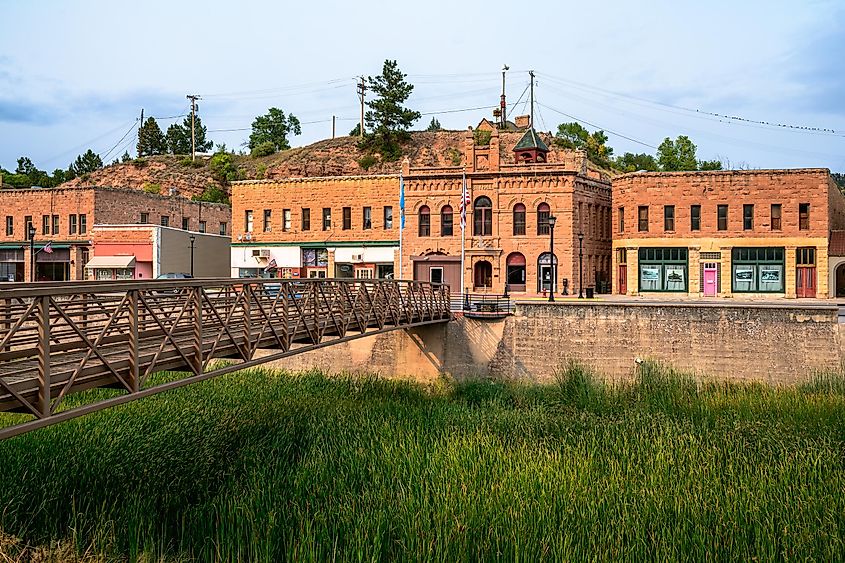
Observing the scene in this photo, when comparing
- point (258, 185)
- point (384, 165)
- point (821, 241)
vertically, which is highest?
point (384, 165)

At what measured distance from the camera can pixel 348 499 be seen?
14758 mm

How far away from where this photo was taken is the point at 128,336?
13.3 metres

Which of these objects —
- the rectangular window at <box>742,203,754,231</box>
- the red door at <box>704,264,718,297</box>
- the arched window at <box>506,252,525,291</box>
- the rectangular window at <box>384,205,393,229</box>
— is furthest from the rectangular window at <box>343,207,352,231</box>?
the rectangular window at <box>742,203,754,231</box>

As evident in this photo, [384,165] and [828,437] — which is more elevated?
[384,165]

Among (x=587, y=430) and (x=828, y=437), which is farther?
(x=587, y=430)

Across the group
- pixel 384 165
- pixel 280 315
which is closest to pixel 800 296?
pixel 280 315

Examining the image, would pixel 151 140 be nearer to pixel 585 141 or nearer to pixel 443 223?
pixel 585 141

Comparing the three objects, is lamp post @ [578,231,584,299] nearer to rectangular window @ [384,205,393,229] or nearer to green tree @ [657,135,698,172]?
rectangular window @ [384,205,393,229]

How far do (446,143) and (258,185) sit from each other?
112 ft

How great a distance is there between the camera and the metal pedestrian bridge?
10641 mm

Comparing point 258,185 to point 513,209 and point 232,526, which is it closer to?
point 513,209

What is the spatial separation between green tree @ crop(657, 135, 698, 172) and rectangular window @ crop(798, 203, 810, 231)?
92.7 feet

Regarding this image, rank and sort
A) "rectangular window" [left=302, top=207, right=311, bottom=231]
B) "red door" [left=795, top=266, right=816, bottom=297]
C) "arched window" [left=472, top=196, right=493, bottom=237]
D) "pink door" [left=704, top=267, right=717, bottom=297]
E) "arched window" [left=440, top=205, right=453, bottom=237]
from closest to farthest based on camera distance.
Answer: "red door" [left=795, top=266, right=816, bottom=297], "pink door" [left=704, top=267, right=717, bottom=297], "arched window" [left=472, top=196, right=493, bottom=237], "arched window" [left=440, top=205, right=453, bottom=237], "rectangular window" [left=302, top=207, right=311, bottom=231]

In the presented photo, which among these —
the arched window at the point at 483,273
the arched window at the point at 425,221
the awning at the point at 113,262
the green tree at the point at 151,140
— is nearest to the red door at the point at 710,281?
the arched window at the point at 483,273
